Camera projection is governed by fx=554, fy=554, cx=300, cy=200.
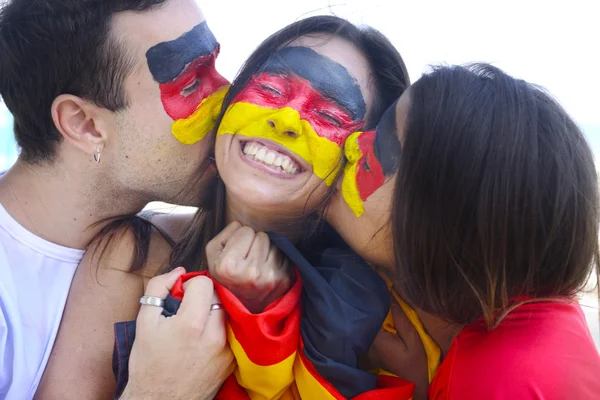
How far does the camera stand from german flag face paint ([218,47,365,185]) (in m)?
2.09

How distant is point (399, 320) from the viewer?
2.03 m

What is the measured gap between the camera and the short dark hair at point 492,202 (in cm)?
157

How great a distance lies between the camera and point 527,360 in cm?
151

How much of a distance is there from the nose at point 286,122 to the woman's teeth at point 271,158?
8 centimetres

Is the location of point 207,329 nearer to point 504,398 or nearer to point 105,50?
point 504,398

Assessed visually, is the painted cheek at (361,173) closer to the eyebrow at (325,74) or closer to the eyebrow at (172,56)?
the eyebrow at (325,74)

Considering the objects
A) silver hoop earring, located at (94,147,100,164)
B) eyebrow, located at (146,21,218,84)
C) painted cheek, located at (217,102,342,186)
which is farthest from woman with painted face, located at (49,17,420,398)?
silver hoop earring, located at (94,147,100,164)

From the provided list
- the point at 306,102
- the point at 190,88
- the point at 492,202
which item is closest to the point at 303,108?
the point at 306,102

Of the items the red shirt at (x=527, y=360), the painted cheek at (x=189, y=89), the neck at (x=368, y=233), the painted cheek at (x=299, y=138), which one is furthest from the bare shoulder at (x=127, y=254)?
the red shirt at (x=527, y=360)

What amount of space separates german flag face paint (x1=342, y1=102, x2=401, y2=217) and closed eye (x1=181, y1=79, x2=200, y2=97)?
0.76 metres

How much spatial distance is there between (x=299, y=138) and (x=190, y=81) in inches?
23.2

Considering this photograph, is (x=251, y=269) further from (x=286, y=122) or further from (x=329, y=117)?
(x=329, y=117)

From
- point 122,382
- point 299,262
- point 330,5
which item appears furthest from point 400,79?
point 122,382

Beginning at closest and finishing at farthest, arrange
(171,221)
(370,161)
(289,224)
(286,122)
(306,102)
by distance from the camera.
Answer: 1. (370,161)
2. (286,122)
3. (306,102)
4. (289,224)
5. (171,221)
